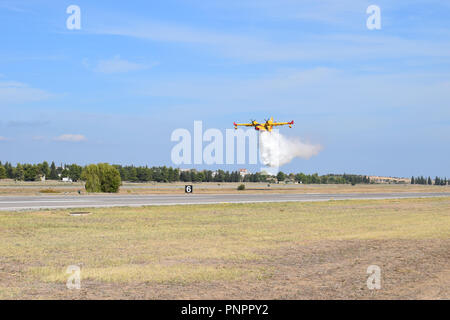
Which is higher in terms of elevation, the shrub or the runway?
the shrub

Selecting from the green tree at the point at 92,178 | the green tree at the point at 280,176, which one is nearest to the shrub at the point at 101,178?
the green tree at the point at 92,178

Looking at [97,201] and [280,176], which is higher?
[280,176]

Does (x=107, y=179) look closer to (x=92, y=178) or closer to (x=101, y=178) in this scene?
(x=101, y=178)

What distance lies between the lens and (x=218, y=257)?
56.3ft

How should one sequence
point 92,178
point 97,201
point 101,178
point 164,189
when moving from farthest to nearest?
point 164,189
point 101,178
point 92,178
point 97,201

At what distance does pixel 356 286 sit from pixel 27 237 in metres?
14.6

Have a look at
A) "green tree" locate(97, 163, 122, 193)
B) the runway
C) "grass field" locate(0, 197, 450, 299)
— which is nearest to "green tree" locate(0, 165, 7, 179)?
"green tree" locate(97, 163, 122, 193)

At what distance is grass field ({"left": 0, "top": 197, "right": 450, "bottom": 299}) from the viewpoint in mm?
12227

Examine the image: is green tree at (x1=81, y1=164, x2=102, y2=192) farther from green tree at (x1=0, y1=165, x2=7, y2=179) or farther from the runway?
green tree at (x1=0, y1=165, x2=7, y2=179)

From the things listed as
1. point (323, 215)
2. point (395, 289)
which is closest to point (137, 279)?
point (395, 289)

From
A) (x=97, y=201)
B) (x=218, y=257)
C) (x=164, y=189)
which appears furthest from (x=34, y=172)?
(x=218, y=257)

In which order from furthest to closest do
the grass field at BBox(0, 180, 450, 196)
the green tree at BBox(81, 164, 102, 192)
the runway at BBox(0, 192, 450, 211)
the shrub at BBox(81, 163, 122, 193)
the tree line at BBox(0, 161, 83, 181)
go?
the tree line at BBox(0, 161, 83, 181)
the grass field at BBox(0, 180, 450, 196)
the shrub at BBox(81, 163, 122, 193)
the green tree at BBox(81, 164, 102, 192)
the runway at BBox(0, 192, 450, 211)

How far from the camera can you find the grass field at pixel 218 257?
12.2 m
